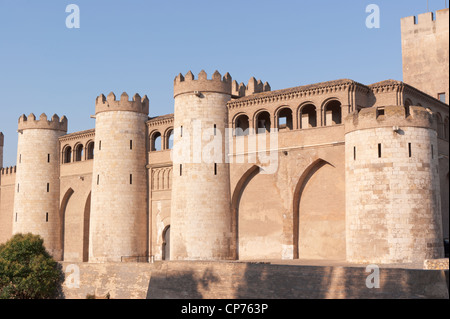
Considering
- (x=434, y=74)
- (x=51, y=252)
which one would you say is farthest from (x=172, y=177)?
(x=434, y=74)

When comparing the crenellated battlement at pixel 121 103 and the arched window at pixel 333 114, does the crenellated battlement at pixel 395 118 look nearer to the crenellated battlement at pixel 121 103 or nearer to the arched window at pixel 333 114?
the arched window at pixel 333 114

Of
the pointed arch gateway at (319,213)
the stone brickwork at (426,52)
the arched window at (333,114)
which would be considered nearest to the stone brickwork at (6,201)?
the pointed arch gateway at (319,213)

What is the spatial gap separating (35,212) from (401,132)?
25.9 metres

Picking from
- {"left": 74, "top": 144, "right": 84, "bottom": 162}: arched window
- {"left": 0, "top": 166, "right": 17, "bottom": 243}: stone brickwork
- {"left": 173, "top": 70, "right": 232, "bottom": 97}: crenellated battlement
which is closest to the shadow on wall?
{"left": 173, "top": 70, "right": 232, "bottom": 97}: crenellated battlement

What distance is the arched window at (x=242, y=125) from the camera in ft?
99.1

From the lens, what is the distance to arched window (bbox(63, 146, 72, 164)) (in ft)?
133

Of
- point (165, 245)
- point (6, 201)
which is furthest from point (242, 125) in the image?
point (6, 201)

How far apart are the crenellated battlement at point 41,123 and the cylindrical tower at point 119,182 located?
22.8ft

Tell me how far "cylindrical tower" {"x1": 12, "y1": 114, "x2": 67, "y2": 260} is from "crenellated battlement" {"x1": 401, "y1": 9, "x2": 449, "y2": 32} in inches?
918

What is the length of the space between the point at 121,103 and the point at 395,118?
55.6 ft

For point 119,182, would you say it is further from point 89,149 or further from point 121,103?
point 89,149

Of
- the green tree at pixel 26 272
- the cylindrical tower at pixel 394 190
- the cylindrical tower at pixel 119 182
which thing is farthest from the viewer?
the cylindrical tower at pixel 119 182
